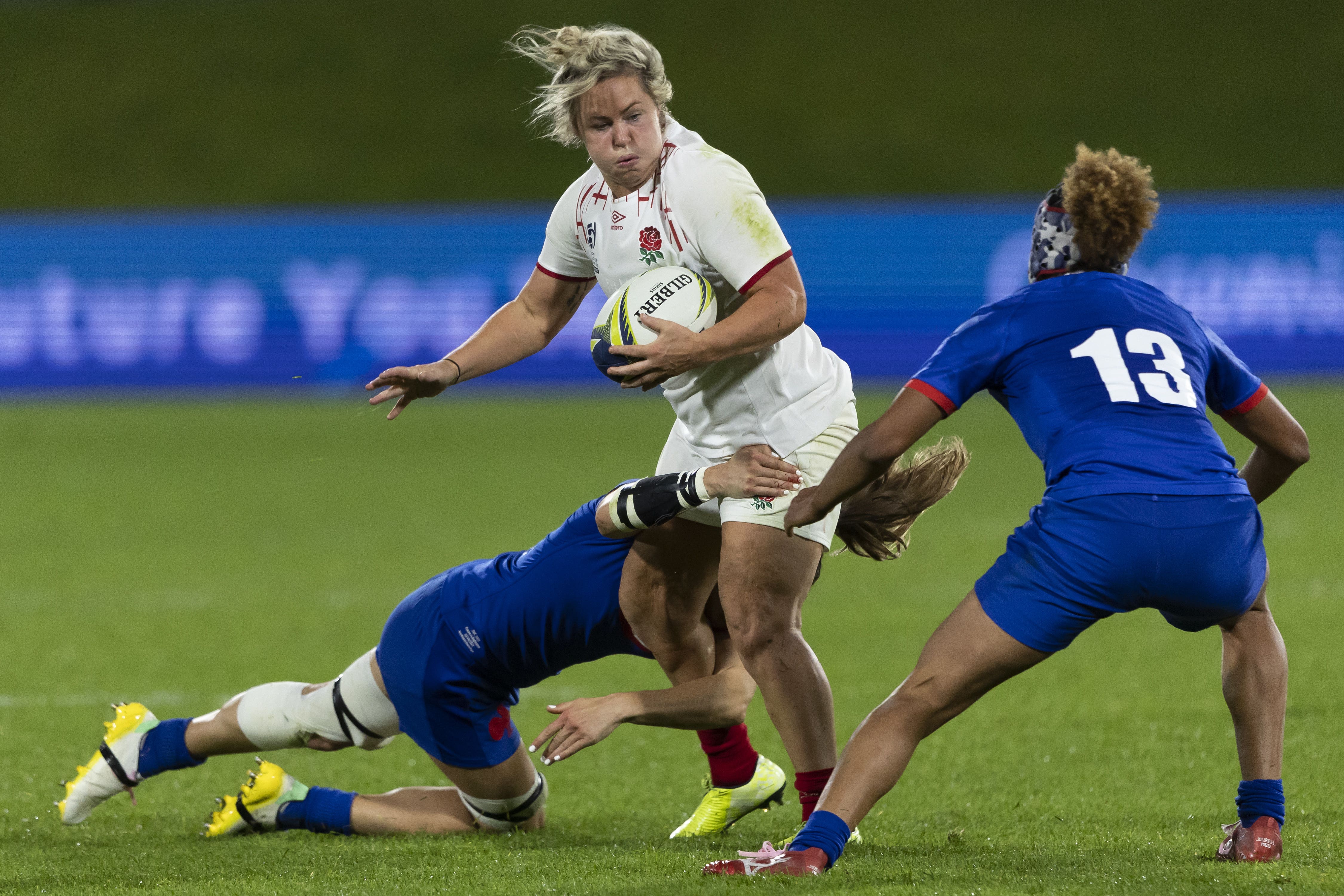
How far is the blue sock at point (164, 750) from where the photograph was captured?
445 centimetres

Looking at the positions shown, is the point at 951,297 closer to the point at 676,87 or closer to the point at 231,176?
the point at 676,87

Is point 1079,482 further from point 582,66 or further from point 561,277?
point 561,277

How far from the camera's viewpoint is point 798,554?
4.07 meters

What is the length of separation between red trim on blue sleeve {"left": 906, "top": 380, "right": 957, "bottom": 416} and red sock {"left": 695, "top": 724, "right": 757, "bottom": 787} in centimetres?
139

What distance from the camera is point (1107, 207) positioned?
352cm

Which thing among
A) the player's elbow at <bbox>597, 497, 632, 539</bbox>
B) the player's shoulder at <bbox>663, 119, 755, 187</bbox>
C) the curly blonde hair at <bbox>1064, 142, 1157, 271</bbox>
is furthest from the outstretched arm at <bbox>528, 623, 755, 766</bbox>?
the curly blonde hair at <bbox>1064, 142, 1157, 271</bbox>

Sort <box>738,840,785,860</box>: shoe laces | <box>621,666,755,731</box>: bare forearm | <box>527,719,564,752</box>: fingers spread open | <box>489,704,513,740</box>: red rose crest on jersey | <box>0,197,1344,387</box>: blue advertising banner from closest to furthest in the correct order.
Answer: <box>738,840,785,860</box>: shoe laces < <box>527,719,564,752</box>: fingers spread open < <box>621,666,755,731</box>: bare forearm < <box>489,704,513,740</box>: red rose crest on jersey < <box>0,197,1344,387</box>: blue advertising banner

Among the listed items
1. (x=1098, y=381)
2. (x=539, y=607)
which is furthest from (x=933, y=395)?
(x=539, y=607)

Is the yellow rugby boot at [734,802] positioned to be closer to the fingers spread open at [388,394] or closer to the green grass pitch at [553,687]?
the green grass pitch at [553,687]

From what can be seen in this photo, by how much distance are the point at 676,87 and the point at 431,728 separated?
2141cm

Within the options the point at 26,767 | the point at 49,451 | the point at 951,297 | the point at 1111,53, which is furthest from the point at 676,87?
the point at 26,767

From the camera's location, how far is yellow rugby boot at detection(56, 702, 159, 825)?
14.5 feet

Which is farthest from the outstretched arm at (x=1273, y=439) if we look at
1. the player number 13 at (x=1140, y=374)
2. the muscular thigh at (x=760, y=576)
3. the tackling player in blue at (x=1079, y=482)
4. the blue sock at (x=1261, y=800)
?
the muscular thigh at (x=760, y=576)

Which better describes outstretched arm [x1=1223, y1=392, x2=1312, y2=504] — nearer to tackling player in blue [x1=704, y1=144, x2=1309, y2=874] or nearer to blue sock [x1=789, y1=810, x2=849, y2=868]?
tackling player in blue [x1=704, y1=144, x2=1309, y2=874]
